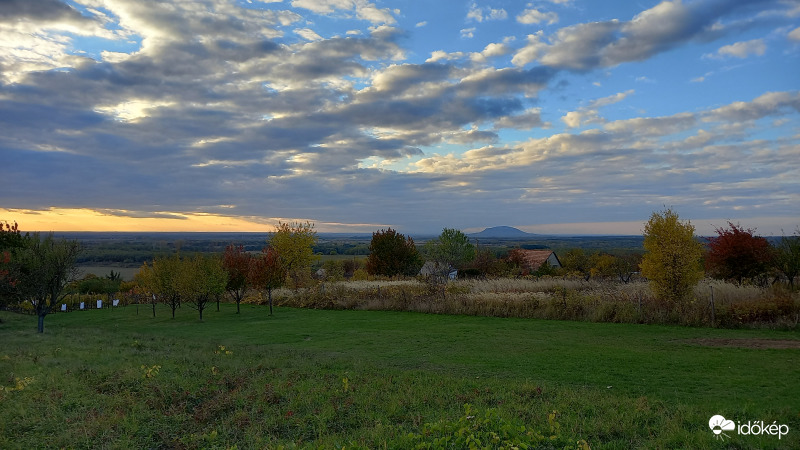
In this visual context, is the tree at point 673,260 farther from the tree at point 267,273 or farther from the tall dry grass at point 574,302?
the tree at point 267,273

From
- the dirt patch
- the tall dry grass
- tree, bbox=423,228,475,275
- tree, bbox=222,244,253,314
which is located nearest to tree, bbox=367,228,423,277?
tree, bbox=423,228,475,275

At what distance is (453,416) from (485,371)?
3416 millimetres

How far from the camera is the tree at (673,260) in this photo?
57.3 ft

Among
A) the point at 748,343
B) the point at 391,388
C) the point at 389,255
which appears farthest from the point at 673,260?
the point at 389,255

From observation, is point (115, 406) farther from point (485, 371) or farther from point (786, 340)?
point (786, 340)

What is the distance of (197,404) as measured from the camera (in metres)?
7.16

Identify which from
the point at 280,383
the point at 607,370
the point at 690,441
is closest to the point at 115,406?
the point at 280,383

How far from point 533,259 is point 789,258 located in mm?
36343

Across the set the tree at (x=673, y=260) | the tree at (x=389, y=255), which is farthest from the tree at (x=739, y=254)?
the tree at (x=389, y=255)

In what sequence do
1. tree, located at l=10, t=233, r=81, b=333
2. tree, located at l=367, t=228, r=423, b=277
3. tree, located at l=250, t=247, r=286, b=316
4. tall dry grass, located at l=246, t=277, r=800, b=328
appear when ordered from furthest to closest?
1. tree, located at l=367, t=228, r=423, b=277
2. tree, located at l=250, t=247, r=286, b=316
3. tree, located at l=10, t=233, r=81, b=333
4. tall dry grass, located at l=246, t=277, r=800, b=328

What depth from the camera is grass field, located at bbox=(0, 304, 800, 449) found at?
5.82 meters

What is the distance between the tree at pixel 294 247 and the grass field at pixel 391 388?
18.4 metres

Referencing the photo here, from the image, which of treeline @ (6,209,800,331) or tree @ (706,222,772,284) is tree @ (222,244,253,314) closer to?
treeline @ (6,209,800,331)

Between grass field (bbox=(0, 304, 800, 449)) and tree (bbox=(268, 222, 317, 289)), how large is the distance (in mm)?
18393
